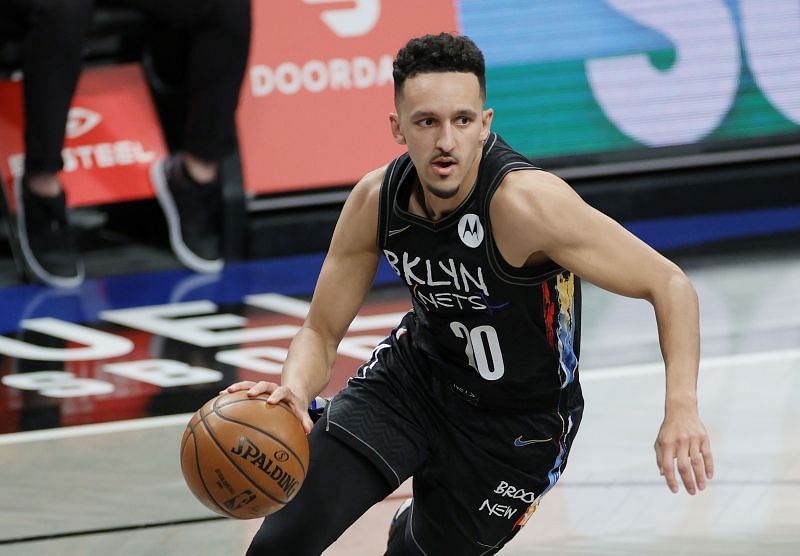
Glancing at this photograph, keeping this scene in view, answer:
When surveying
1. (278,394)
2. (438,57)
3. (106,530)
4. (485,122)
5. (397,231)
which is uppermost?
(438,57)

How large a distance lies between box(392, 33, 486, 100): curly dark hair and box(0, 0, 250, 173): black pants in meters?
4.13

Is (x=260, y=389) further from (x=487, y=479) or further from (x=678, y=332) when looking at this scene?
(x=678, y=332)

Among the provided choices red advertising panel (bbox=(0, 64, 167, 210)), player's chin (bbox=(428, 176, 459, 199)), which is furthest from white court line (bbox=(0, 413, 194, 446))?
red advertising panel (bbox=(0, 64, 167, 210))

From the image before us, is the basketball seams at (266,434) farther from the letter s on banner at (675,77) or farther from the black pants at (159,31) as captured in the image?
the letter s on banner at (675,77)

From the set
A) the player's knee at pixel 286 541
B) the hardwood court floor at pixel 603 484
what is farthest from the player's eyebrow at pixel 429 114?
the hardwood court floor at pixel 603 484

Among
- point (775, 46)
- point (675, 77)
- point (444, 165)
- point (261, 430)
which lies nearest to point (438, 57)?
point (444, 165)

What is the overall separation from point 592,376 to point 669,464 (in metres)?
2.87

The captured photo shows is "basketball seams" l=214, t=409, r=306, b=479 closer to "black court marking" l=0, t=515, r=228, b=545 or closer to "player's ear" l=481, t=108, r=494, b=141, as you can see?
"player's ear" l=481, t=108, r=494, b=141

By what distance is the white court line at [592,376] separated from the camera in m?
5.33

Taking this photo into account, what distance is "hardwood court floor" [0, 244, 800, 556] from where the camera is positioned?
14.2ft

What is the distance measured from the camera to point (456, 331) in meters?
3.54

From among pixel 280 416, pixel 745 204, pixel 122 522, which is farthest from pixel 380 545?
pixel 745 204

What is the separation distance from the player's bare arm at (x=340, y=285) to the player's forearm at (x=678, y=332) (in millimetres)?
785

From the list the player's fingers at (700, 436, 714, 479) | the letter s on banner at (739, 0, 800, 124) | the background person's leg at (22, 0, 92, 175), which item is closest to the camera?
the player's fingers at (700, 436, 714, 479)
